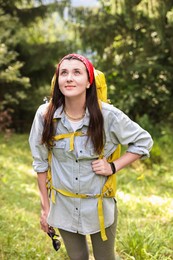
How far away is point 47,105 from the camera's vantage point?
7.47 ft

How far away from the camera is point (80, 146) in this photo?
84.7 inches

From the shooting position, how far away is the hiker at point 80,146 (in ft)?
7.00

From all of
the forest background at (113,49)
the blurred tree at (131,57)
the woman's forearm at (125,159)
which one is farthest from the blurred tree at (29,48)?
the woman's forearm at (125,159)

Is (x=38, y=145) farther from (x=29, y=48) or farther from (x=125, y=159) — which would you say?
(x=29, y=48)

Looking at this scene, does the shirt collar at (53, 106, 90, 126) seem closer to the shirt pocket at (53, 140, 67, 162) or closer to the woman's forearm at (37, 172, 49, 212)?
the shirt pocket at (53, 140, 67, 162)

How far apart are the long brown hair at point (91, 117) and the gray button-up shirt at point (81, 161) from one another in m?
0.04

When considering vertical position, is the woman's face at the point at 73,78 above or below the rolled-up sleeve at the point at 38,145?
above

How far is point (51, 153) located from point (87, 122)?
327 millimetres

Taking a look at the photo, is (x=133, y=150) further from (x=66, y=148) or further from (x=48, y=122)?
(x=48, y=122)

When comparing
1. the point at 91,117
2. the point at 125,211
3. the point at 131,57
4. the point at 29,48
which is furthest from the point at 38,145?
the point at 29,48

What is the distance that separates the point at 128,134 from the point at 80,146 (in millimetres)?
294

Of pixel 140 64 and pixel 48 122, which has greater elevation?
pixel 48 122

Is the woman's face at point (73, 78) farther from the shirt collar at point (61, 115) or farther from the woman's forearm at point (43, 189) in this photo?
the woman's forearm at point (43, 189)

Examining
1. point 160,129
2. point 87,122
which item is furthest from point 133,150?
point 160,129
